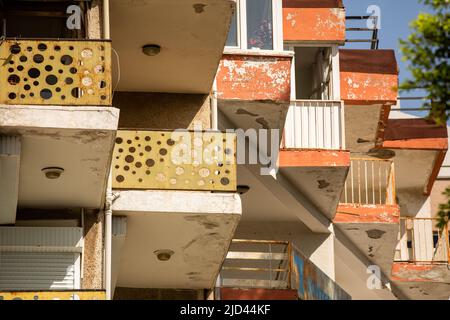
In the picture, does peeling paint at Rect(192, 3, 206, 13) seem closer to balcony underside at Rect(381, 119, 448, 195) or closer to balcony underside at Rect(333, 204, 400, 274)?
balcony underside at Rect(333, 204, 400, 274)

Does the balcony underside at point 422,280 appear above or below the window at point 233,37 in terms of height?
below

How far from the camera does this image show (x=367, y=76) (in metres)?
33.3

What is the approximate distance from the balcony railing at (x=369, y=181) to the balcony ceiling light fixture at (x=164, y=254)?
27.4 ft

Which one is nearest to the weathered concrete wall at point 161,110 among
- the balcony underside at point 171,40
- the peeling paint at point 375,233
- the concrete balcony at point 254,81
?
the balcony underside at point 171,40

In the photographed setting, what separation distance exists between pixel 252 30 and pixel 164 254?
4386 mm

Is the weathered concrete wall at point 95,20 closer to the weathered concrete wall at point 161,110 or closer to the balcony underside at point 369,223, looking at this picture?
the weathered concrete wall at point 161,110

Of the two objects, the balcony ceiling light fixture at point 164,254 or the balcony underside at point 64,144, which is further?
the balcony ceiling light fixture at point 164,254

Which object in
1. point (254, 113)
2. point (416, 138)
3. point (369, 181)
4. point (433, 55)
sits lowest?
point (433, 55)

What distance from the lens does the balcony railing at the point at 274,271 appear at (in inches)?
1139

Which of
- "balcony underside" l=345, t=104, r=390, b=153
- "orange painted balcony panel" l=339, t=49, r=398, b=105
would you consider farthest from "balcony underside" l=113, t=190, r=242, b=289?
"balcony underside" l=345, t=104, r=390, b=153

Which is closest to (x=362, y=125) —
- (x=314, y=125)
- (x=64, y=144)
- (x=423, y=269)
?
(x=423, y=269)

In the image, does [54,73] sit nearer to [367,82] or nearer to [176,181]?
[176,181]

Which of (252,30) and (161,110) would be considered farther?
(252,30)

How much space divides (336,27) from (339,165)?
302 centimetres
